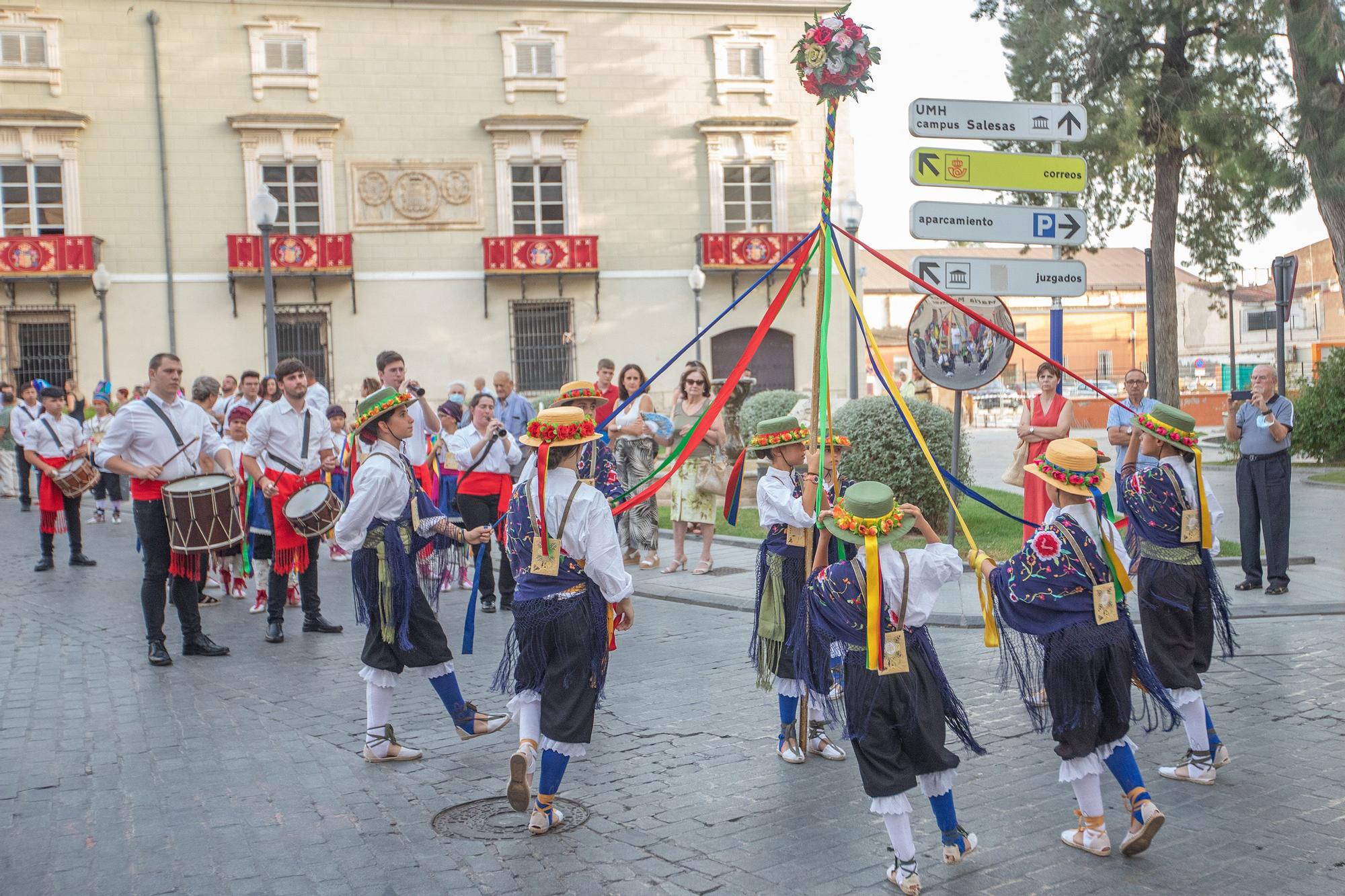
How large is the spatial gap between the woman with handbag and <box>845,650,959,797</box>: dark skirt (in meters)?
6.84

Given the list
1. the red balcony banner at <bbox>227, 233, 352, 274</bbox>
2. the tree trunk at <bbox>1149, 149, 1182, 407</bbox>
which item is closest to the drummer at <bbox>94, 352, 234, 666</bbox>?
the tree trunk at <bbox>1149, 149, 1182, 407</bbox>

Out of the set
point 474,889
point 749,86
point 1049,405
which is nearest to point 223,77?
point 749,86

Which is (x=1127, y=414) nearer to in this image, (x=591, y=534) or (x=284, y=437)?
(x=591, y=534)

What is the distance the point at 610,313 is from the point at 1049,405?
22.4 m

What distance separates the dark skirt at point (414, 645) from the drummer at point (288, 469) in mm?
3151

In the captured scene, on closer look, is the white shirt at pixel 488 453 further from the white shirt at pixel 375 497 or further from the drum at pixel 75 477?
the drum at pixel 75 477

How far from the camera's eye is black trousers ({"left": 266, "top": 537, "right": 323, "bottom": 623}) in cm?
902

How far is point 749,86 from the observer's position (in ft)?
102

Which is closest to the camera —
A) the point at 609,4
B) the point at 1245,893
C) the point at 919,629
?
the point at 1245,893

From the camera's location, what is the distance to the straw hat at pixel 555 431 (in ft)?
16.6

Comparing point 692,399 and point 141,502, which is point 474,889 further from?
point 692,399

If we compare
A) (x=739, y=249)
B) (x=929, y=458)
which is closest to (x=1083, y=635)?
(x=929, y=458)

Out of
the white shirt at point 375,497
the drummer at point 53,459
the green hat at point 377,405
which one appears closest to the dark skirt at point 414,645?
the white shirt at point 375,497

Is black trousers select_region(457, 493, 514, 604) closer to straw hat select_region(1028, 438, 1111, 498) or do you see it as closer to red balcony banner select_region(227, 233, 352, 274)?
straw hat select_region(1028, 438, 1111, 498)
